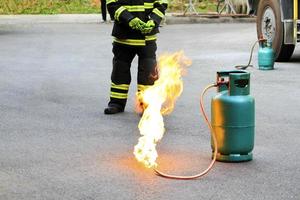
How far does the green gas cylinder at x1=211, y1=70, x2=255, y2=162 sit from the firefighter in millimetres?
2462

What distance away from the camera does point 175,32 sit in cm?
2338

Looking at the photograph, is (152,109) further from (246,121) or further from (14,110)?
(14,110)

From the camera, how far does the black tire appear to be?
1438 centimetres

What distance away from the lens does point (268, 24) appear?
15.0 m

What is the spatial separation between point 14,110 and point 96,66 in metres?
4.90

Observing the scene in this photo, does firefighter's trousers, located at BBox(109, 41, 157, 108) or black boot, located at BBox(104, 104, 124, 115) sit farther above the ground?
firefighter's trousers, located at BBox(109, 41, 157, 108)

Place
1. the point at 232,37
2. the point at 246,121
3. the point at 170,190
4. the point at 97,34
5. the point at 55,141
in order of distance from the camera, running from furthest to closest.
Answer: the point at 97,34 → the point at 232,37 → the point at 55,141 → the point at 246,121 → the point at 170,190

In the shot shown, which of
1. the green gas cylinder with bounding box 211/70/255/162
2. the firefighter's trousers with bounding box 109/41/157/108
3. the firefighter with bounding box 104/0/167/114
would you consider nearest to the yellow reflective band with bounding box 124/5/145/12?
the firefighter with bounding box 104/0/167/114

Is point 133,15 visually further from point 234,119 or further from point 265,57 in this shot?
point 265,57

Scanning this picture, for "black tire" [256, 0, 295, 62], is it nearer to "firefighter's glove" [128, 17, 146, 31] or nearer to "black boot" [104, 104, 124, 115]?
"black boot" [104, 104, 124, 115]

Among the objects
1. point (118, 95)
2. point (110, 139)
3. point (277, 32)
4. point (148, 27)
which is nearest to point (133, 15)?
point (148, 27)

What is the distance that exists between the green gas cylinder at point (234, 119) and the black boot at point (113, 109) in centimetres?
273

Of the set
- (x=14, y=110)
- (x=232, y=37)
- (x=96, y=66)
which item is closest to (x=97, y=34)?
(x=232, y=37)

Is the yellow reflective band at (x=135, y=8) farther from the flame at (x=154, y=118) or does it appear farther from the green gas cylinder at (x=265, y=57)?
the green gas cylinder at (x=265, y=57)
